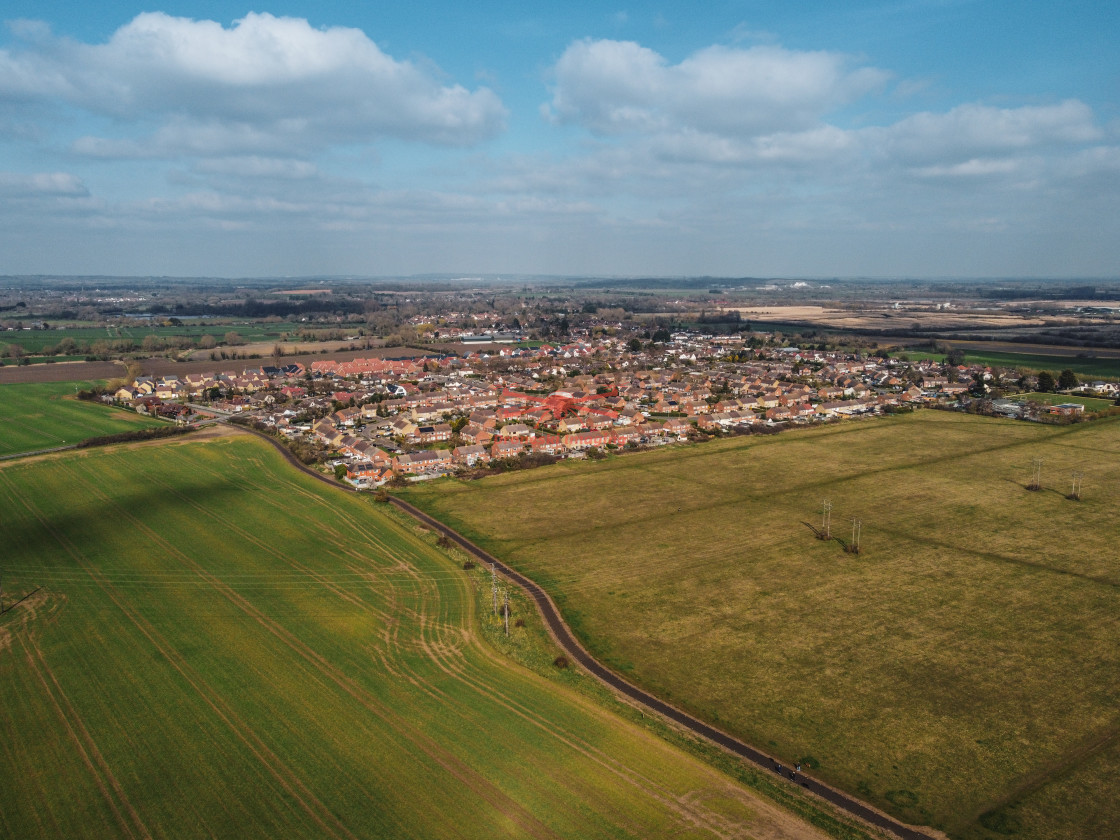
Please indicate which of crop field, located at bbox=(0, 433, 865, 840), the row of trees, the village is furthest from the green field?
the row of trees

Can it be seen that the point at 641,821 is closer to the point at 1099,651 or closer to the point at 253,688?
the point at 253,688

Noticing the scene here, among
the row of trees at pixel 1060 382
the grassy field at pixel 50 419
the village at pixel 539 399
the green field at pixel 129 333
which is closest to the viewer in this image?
the village at pixel 539 399

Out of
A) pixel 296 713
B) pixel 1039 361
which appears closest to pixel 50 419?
pixel 296 713

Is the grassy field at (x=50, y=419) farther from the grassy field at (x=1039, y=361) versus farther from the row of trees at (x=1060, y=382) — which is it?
the grassy field at (x=1039, y=361)

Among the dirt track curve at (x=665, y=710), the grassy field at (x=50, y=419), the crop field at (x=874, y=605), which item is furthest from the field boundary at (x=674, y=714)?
the grassy field at (x=50, y=419)

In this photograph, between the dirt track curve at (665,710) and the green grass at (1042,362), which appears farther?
the green grass at (1042,362)

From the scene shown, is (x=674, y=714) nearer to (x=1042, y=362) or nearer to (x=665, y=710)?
(x=665, y=710)
